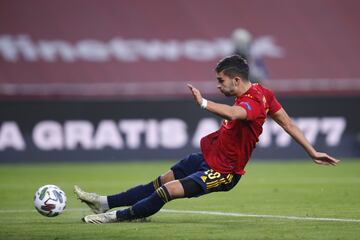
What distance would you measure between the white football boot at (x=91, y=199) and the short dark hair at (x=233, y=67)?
2039mm

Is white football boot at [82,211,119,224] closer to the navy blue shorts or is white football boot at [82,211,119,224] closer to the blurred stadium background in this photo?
the navy blue shorts

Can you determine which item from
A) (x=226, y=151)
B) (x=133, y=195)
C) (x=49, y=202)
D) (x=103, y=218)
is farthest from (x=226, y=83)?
(x=49, y=202)

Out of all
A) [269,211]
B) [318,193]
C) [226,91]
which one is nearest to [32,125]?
[318,193]

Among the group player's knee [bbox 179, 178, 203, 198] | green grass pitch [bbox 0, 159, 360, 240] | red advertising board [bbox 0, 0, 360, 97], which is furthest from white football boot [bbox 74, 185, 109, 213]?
red advertising board [bbox 0, 0, 360, 97]

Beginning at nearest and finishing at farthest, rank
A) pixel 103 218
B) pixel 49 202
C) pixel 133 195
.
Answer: pixel 103 218 < pixel 49 202 < pixel 133 195

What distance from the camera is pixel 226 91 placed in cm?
1013

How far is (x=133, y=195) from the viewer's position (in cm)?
1091

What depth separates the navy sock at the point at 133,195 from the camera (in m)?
10.8

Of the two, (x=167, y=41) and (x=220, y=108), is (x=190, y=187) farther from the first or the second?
(x=167, y=41)

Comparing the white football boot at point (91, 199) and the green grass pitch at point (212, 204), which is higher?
the white football boot at point (91, 199)

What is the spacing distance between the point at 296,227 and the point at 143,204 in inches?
63.5

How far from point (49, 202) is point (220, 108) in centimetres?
248

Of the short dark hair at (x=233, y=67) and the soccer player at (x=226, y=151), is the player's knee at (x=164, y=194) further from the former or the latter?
the short dark hair at (x=233, y=67)

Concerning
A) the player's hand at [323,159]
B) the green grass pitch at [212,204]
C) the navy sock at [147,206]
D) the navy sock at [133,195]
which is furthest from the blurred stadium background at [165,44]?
the navy sock at [147,206]
